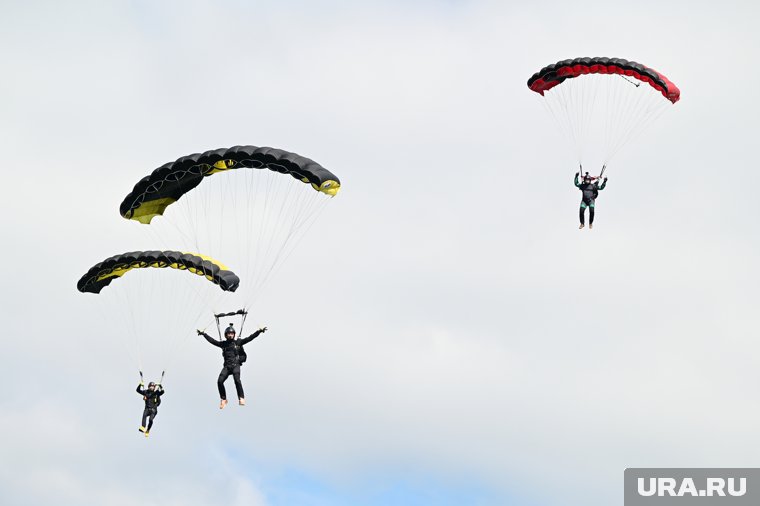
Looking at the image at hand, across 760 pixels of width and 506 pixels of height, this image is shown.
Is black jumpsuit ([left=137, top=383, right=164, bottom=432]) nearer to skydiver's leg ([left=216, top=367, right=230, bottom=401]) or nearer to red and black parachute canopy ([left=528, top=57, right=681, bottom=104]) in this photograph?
skydiver's leg ([left=216, top=367, right=230, bottom=401])

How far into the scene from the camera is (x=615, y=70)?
1822 inches

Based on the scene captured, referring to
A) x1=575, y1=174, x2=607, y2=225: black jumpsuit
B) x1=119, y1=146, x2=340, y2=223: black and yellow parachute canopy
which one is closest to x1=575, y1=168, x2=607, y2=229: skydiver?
x1=575, y1=174, x2=607, y2=225: black jumpsuit

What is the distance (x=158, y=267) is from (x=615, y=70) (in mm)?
14325

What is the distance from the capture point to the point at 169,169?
4191 cm

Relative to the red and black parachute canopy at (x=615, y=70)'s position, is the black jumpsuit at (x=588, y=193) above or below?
below

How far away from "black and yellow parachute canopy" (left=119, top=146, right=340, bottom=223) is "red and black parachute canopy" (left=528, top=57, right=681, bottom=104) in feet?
34.0

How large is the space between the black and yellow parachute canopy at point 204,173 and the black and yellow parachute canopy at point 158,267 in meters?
1.27

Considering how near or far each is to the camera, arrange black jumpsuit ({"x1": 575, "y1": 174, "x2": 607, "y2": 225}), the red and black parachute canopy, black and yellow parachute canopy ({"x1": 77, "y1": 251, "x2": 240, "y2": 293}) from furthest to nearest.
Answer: black jumpsuit ({"x1": 575, "y1": 174, "x2": 607, "y2": 225})
the red and black parachute canopy
black and yellow parachute canopy ({"x1": 77, "y1": 251, "x2": 240, "y2": 293})

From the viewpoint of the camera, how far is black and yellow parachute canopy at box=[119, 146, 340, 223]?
40094 mm

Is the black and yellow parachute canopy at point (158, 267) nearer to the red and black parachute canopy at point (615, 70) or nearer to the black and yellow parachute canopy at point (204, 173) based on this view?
the black and yellow parachute canopy at point (204, 173)

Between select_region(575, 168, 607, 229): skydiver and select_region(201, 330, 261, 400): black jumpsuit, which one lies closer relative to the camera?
select_region(201, 330, 261, 400): black jumpsuit

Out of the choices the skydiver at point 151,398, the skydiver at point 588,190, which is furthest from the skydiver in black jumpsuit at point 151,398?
the skydiver at point 588,190

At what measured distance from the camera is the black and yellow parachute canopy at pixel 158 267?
1618 inches

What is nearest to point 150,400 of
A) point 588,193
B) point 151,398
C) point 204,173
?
point 151,398
